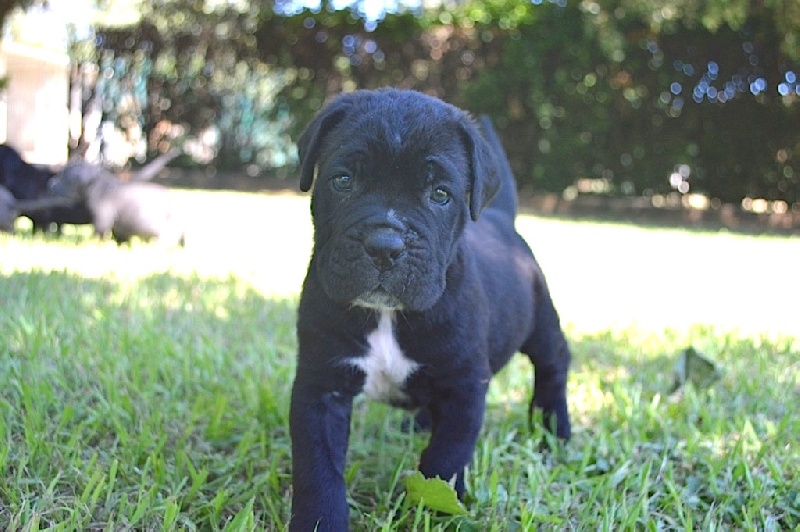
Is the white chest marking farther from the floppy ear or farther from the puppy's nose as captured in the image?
the floppy ear

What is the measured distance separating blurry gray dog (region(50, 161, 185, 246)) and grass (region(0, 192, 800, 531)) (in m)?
1.40

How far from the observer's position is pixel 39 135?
2698cm

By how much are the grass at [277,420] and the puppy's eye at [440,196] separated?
0.93 meters

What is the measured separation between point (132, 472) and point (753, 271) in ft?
24.2

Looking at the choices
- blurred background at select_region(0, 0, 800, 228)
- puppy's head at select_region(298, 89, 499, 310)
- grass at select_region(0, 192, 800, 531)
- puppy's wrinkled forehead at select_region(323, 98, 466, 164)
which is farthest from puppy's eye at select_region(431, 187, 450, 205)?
blurred background at select_region(0, 0, 800, 228)

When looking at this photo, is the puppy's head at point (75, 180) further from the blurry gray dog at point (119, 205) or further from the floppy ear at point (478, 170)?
the floppy ear at point (478, 170)

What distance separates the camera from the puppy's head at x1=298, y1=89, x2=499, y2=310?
226 centimetres

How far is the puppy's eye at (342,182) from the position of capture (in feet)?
7.95

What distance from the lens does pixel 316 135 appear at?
8.46ft

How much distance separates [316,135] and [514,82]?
13.4 metres

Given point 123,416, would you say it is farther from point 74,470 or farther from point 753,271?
point 753,271

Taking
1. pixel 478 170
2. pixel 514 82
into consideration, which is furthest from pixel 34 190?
pixel 514 82

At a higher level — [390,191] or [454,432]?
[390,191]

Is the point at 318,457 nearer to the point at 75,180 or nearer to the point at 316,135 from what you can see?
the point at 316,135
